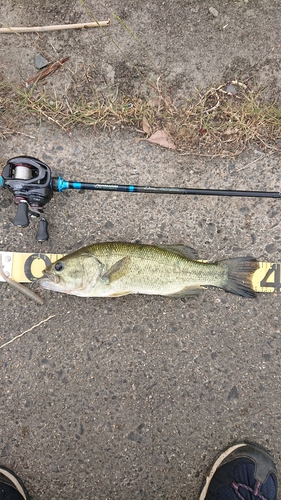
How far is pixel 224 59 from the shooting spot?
3.59m

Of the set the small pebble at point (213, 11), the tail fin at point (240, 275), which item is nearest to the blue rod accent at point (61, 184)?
the tail fin at point (240, 275)

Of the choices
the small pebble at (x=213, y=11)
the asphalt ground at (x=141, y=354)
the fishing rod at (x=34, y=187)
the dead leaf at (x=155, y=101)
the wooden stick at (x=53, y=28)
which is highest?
the small pebble at (x=213, y=11)

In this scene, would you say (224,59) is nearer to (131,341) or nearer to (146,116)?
(146,116)

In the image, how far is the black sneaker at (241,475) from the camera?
3318 millimetres

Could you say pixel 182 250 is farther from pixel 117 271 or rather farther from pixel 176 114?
pixel 176 114

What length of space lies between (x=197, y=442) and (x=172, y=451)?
239 millimetres

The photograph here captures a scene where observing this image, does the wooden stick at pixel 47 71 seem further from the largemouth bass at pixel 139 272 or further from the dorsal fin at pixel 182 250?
the dorsal fin at pixel 182 250

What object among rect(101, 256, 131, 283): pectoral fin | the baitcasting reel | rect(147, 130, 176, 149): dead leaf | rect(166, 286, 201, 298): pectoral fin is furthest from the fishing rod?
rect(166, 286, 201, 298): pectoral fin

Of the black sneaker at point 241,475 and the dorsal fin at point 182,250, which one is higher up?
the dorsal fin at point 182,250

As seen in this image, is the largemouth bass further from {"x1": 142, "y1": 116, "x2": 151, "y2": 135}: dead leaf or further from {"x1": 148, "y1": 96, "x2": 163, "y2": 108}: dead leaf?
Answer: {"x1": 148, "y1": 96, "x2": 163, "y2": 108}: dead leaf

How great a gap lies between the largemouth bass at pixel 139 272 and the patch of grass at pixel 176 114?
1.11m

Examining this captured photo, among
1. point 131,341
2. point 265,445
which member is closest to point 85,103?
point 131,341

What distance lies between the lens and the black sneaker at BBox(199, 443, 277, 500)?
131 inches

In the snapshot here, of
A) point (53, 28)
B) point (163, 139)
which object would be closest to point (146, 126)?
point (163, 139)
